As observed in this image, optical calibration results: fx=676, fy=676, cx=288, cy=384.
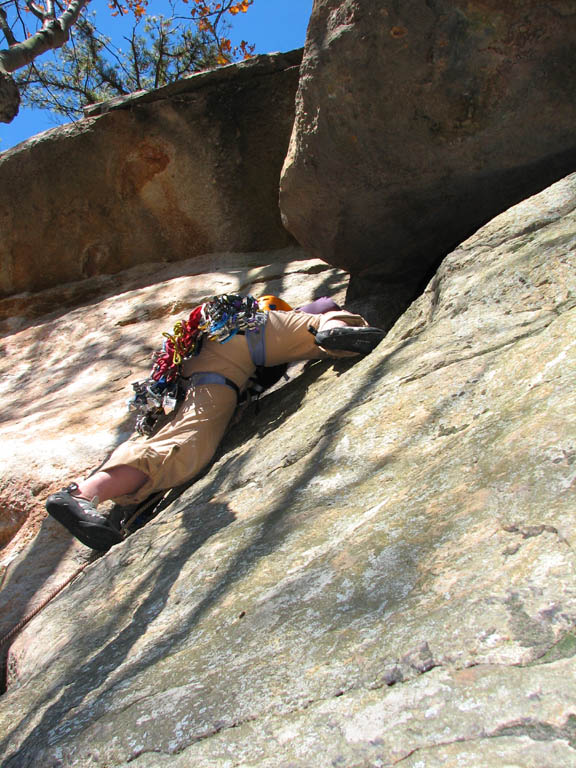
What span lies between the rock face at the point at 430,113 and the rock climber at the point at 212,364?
739 mm

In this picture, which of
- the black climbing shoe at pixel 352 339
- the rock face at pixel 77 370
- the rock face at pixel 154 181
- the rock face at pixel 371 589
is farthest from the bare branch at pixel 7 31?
the rock face at pixel 371 589

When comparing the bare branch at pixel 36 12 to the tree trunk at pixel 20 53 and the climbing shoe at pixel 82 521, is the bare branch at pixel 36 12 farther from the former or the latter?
the climbing shoe at pixel 82 521

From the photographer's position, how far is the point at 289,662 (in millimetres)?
1208

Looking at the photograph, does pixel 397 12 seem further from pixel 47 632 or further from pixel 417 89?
pixel 47 632

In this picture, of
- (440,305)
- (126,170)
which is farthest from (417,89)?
(126,170)

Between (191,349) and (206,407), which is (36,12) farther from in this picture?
(206,407)

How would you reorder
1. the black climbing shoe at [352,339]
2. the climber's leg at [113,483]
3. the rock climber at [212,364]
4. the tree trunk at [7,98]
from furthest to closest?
the tree trunk at [7,98] < the black climbing shoe at [352,339] < the rock climber at [212,364] < the climber's leg at [113,483]

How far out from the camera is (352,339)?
284 cm

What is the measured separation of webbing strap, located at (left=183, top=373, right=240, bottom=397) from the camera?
2.91m

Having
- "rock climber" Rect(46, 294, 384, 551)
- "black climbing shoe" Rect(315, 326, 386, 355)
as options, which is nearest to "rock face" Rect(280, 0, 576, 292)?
"rock climber" Rect(46, 294, 384, 551)

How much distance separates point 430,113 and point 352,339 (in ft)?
3.73

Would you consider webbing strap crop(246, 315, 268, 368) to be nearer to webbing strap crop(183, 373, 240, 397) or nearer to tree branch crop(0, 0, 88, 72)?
webbing strap crop(183, 373, 240, 397)

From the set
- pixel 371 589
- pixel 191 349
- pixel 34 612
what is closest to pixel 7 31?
pixel 191 349

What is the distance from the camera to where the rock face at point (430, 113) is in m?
2.92
